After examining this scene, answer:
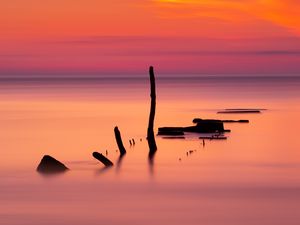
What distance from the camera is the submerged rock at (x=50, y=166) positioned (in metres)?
29.0

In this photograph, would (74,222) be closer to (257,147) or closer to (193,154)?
(193,154)

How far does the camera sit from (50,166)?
29250mm

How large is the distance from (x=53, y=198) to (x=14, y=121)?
32.9 meters

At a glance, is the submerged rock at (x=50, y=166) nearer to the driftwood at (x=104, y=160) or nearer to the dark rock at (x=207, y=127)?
the driftwood at (x=104, y=160)

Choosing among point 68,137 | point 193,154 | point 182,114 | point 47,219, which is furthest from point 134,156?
point 182,114

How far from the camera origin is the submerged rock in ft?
95.2

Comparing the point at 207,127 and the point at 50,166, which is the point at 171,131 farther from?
the point at 50,166

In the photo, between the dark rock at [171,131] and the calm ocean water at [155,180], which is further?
the dark rock at [171,131]

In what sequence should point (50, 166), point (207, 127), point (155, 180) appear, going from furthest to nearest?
point (207, 127), point (50, 166), point (155, 180)

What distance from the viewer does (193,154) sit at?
115ft

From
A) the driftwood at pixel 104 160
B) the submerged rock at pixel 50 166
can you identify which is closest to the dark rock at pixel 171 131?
the driftwood at pixel 104 160

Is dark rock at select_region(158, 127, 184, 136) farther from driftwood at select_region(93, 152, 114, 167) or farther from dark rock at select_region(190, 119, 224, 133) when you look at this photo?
driftwood at select_region(93, 152, 114, 167)

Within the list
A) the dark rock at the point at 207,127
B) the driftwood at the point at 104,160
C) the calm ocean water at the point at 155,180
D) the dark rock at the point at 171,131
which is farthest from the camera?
the dark rock at the point at 207,127

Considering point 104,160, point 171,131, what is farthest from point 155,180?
point 171,131
